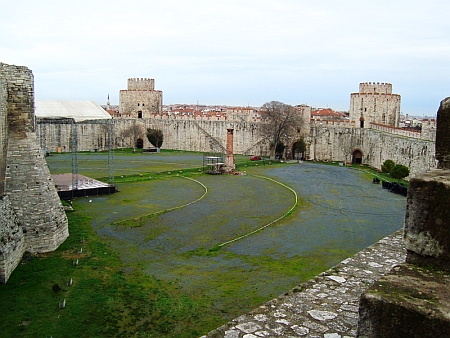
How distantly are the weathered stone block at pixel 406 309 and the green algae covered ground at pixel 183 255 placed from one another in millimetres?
4852

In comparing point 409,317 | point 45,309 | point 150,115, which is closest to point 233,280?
point 45,309

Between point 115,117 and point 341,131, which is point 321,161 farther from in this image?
point 115,117

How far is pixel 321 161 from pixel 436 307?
33.7m

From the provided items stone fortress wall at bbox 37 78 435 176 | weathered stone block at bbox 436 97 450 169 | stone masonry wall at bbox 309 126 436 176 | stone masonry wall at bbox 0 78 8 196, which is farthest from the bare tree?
weathered stone block at bbox 436 97 450 169

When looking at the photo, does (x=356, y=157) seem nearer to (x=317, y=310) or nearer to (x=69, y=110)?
(x=69, y=110)

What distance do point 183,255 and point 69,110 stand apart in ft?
48.4

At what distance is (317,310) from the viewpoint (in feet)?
14.5

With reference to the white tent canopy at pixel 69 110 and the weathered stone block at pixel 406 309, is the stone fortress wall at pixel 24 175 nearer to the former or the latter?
the white tent canopy at pixel 69 110

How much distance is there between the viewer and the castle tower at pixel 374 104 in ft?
114

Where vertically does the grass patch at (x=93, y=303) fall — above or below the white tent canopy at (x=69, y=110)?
below

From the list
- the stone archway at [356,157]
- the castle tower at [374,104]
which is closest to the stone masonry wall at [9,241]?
→ the stone archway at [356,157]

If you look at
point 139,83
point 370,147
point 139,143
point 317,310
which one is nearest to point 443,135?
point 317,310

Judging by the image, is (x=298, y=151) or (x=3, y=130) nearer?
(x=3, y=130)

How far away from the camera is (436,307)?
2.23 meters
